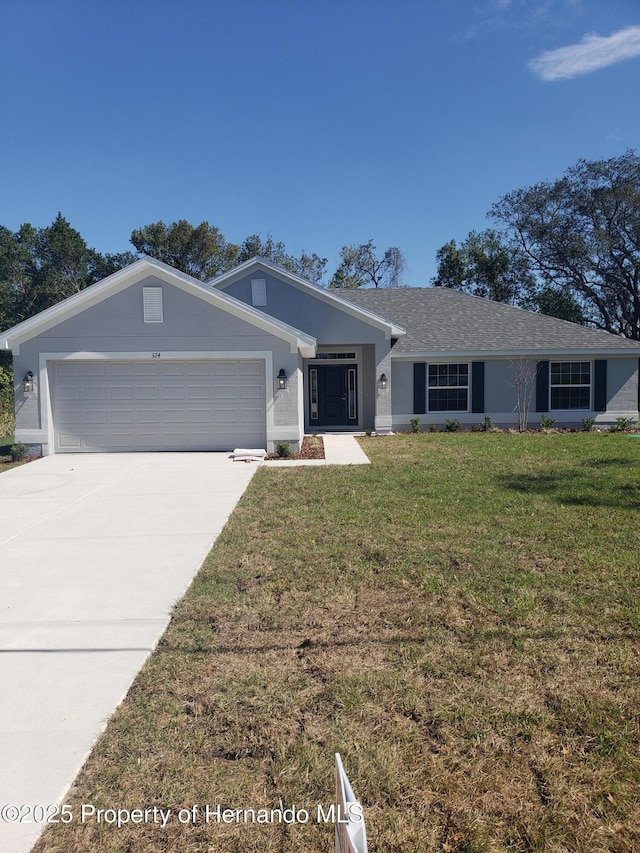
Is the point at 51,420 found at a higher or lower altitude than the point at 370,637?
higher

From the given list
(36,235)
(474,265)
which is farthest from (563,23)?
(36,235)

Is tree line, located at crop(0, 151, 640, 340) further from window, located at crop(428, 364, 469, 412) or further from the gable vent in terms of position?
the gable vent

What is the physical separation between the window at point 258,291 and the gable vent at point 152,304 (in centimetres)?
498

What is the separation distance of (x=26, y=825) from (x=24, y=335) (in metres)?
12.7

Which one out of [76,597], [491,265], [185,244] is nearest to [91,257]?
[185,244]

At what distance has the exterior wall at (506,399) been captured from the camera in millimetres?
17750

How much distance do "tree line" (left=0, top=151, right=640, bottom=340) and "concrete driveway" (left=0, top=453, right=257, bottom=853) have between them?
3128 centimetres

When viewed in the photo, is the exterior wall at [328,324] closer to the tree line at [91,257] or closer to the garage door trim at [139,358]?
the garage door trim at [139,358]

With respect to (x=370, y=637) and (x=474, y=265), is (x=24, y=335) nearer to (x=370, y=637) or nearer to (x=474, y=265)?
(x=370, y=637)

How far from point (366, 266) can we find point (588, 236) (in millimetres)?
16139

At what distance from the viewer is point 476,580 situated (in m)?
4.91

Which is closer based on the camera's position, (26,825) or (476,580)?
(26,825)

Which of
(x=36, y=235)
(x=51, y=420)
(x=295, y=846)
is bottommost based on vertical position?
(x=295, y=846)

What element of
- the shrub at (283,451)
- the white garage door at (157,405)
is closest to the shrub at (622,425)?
the shrub at (283,451)
